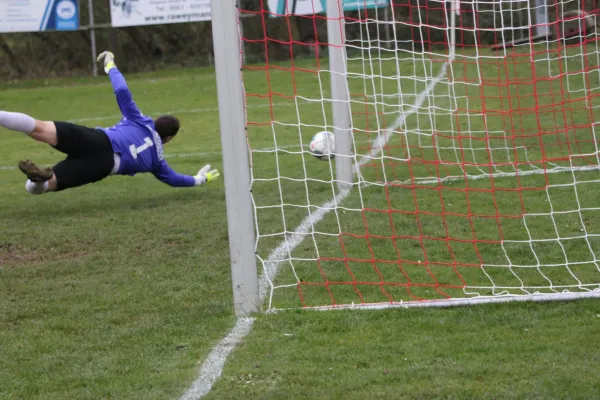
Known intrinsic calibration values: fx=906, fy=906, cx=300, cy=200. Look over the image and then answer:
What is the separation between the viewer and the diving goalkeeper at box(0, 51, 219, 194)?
7.95 meters

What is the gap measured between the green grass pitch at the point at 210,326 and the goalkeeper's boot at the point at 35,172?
0.64 meters

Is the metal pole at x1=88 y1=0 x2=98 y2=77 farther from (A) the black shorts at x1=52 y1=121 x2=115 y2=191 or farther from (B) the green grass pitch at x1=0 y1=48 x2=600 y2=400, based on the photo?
(A) the black shorts at x1=52 y1=121 x2=115 y2=191

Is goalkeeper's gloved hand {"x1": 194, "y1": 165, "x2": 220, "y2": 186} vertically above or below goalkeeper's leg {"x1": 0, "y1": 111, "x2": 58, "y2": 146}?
below

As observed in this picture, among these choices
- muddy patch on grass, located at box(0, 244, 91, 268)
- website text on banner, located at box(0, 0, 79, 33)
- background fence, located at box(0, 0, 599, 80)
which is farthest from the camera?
background fence, located at box(0, 0, 599, 80)

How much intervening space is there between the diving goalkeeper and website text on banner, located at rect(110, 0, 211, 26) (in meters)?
15.1

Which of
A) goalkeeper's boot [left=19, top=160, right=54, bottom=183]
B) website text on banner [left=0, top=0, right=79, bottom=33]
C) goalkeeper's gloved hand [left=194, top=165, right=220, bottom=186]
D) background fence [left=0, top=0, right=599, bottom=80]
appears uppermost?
website text on banner [left=0, top=0, right=79, bottom=33]

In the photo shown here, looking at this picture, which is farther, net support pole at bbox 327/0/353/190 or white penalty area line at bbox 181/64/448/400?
net support pole at bbox 327/0/353/190

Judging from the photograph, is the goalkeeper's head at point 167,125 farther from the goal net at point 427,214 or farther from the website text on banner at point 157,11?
the website text on banner at point 157,11

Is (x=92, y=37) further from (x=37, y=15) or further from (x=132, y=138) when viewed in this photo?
(x=132, y=138)

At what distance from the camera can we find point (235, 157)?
19.0ft

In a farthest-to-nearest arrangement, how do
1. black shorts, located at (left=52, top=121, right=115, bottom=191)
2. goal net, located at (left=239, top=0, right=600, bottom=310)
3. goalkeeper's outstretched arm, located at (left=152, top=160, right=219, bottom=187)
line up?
goalkeeper's outstretched arm, located at (left=152, top=160, right=219, bottom=187)
black shorts, located at (left=52, top=121, right=115, bottom=191)
goal net, located at (left=239, top=0, right=600, bottom=310)

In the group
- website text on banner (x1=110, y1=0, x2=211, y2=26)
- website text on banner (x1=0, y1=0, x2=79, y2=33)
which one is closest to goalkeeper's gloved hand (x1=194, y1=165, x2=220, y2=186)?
website text on banner (x1=110, y1=0, x2=211, y2=26)

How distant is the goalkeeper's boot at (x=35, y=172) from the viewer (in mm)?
7758

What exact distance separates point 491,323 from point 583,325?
0.53 m
